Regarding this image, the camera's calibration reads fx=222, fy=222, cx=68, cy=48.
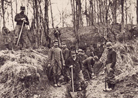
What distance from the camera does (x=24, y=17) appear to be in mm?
11977

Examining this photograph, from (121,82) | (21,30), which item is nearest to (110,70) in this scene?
(121,82)

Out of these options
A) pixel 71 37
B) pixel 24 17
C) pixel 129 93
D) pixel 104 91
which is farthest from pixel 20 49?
pixel 71 37

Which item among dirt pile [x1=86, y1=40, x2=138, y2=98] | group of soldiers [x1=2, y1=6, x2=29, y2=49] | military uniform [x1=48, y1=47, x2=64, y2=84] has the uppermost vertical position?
group of soldiers [x1=2, y1=6, x2=29, y2=49]

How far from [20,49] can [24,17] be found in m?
1.77

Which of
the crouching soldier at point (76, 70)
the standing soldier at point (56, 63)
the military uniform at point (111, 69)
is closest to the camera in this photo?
the military uniform at point (111, 69)

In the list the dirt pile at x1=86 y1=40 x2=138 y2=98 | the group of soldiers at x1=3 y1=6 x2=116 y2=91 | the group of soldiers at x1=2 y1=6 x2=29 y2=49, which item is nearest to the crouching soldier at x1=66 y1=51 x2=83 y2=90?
the group of soldiers at x1=3 y1=6 x2=116 y2=91

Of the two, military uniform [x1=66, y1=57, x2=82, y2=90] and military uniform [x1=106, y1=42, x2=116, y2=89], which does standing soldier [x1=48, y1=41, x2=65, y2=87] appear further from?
military uniform [x1=106, y1=42, x2=116, y2=89]

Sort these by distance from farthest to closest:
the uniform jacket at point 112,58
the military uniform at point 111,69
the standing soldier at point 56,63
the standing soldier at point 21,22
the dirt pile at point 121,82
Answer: the standing soldier at point 21,22, the standing soldier at point 56,63, the uniform jacket at point 112,58, the military uniform at point 111,69, the dirt pile at point 121,82

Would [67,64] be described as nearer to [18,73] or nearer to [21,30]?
[18,73]

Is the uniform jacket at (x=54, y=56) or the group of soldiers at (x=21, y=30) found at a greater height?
the group of soldiers at (x=21, y=30)

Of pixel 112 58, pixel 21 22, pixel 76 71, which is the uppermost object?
pixel 21 22

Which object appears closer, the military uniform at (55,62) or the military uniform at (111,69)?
the military uniform at (111,69)

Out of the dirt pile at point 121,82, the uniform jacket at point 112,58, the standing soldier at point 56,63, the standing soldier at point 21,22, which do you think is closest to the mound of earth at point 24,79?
the standing soldier at point 56,63

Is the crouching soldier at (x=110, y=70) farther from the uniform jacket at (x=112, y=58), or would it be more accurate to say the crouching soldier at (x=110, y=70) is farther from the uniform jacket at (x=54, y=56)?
the uniform jacket at (x=54, y=56)
